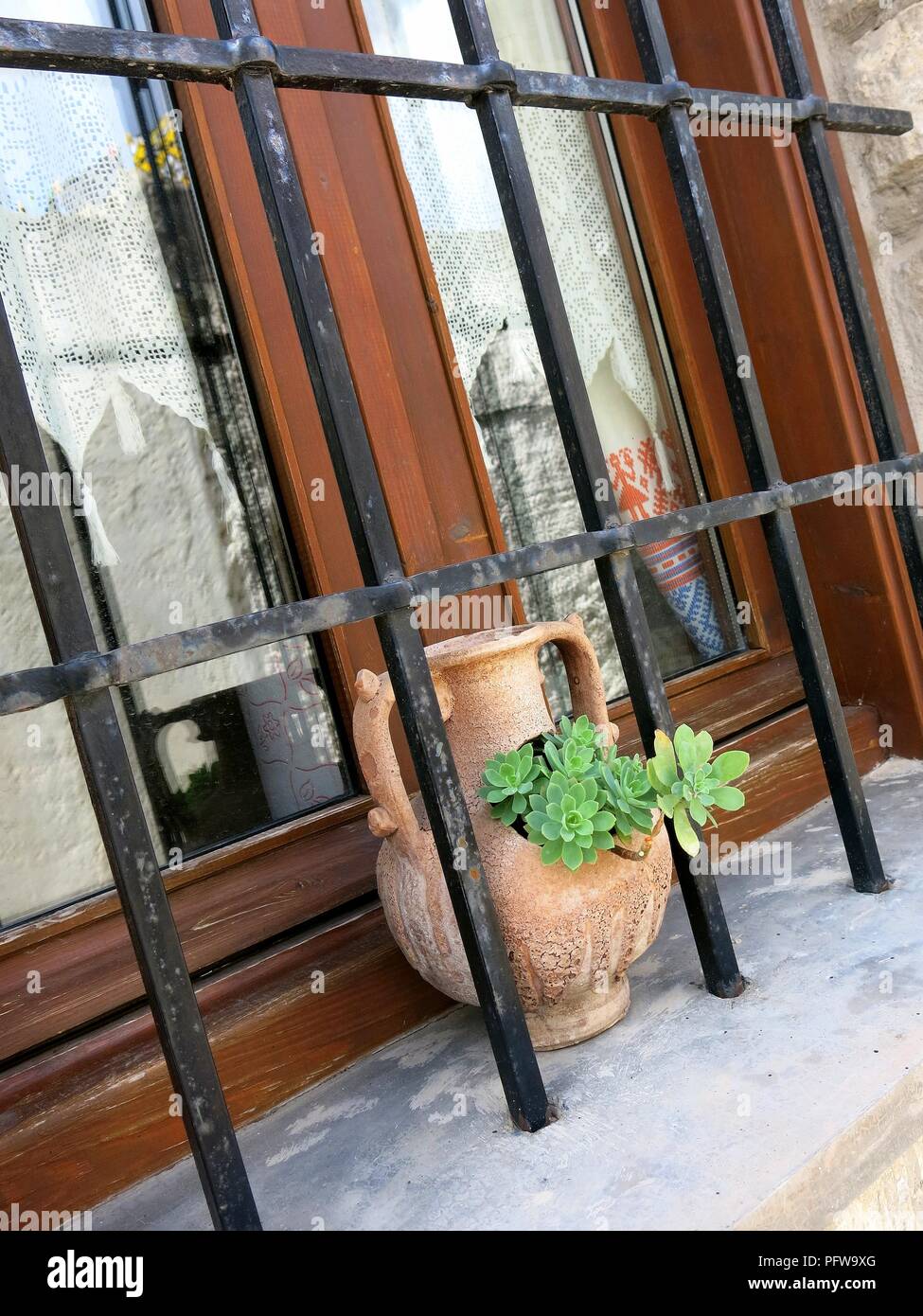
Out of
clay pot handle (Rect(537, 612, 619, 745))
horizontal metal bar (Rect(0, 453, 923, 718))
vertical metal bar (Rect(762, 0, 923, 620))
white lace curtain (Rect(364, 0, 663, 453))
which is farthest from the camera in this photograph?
white lace curtain (Rect(364, 0, 663, 453))

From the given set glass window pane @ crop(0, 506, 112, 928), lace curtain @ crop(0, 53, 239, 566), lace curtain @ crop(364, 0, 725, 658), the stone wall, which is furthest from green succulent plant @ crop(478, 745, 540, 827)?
the stone wall

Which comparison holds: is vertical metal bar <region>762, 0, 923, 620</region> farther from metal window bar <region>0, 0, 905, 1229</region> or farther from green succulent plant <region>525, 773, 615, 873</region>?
green succulent plant <region>525, 773, 615, 873</region>

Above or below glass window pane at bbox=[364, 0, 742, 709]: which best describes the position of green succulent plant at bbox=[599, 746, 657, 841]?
below


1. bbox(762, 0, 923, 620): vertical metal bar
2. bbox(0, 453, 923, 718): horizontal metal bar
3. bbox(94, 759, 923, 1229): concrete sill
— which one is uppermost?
bbox(762, 0, 923, 620): vertical metal bar

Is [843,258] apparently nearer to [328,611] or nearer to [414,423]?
[414,423]

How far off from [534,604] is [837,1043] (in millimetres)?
1003

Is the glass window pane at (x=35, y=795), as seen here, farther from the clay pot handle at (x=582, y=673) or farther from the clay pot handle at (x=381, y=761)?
the clay pot handle at (x=582, y=673)

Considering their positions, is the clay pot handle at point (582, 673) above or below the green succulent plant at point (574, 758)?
above

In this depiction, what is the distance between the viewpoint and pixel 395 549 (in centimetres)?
99

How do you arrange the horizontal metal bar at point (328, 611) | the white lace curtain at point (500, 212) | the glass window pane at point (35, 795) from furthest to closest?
the white lace curtain at point (500, 212) → the glass window pane at point (35, 795) → the horizontal metal bar at point (328, 611)

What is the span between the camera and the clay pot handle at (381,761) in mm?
1102

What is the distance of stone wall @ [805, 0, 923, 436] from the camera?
177cm

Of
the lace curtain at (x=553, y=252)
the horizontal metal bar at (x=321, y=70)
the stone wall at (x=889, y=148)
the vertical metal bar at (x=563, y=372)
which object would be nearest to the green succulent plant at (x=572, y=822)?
the vertical metal bar at (x=563, y=372)
